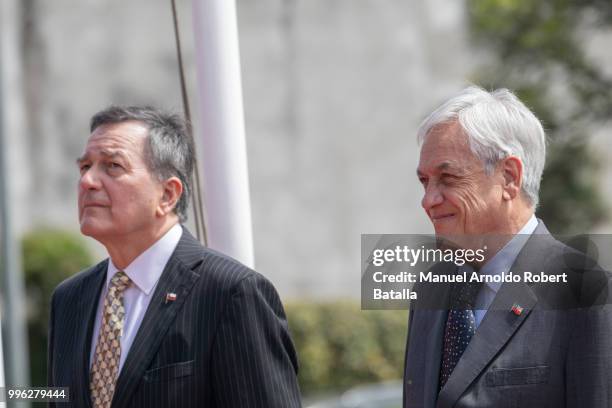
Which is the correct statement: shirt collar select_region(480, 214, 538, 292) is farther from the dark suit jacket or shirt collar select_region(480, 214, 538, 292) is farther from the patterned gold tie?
the patterned gold tie

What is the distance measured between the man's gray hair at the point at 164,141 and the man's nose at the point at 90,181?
0.17 m

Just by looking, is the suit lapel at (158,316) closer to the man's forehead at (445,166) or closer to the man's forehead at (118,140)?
the man's forehead at (118,140)

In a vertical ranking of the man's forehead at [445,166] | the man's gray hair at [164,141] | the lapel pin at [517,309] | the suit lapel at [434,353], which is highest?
the man's gray hair at [164,141]

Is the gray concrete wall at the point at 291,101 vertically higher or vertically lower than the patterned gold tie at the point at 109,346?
higher

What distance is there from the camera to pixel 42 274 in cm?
1330

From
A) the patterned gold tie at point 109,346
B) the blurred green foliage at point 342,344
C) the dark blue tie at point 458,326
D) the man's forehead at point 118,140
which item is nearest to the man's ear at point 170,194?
the man's forehead at point 118,140

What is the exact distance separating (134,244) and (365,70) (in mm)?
13629

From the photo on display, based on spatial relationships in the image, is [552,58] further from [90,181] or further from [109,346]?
[109,346]

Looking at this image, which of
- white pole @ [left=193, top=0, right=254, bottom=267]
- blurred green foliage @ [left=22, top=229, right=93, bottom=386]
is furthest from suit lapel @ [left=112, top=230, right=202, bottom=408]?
blurred green foliage @ [left=22, top=229, right=93, bottom=386]

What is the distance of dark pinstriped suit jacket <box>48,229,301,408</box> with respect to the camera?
2.98 meters

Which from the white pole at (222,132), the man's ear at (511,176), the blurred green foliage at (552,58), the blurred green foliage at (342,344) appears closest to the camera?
the man's ear at (511,176)

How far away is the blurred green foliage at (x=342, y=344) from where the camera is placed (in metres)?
13.9

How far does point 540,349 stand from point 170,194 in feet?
4.15

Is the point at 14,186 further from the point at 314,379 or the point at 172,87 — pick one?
the point at 314,379
